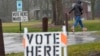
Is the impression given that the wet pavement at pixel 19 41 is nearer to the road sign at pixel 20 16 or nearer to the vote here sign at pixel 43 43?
the vote here sign at pixel 43 43

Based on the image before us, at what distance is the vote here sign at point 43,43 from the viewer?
6891 mm

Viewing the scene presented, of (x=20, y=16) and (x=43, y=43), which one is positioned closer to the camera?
(x=43, y=43)

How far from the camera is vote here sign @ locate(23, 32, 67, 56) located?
22.6 ft

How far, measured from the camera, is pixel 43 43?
22.6 ft

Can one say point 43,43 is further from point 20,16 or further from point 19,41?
point 20,16

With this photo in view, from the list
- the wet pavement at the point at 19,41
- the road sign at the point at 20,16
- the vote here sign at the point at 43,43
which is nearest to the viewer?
the vote here sign at the point at 43,43

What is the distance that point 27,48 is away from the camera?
6906mm

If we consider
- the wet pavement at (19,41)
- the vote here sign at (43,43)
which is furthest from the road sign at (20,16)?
the vote here sign at (43,43)

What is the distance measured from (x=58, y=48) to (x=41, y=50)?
0.32m

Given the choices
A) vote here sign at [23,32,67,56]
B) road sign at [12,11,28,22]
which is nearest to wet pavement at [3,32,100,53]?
vote here sign at [23,32,67,56]

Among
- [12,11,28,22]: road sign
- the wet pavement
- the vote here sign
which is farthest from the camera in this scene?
[12,11,28,22]: road sign

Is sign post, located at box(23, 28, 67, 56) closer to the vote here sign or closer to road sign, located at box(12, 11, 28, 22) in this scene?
the vote here sign

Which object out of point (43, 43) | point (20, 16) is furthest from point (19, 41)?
point (43, 43)

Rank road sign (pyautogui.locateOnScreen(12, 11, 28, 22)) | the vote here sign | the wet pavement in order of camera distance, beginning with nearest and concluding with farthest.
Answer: the vote here sign < the wet pavement < road sign (pyautogui.locateOnScreen(12, 11, 28, 22))
